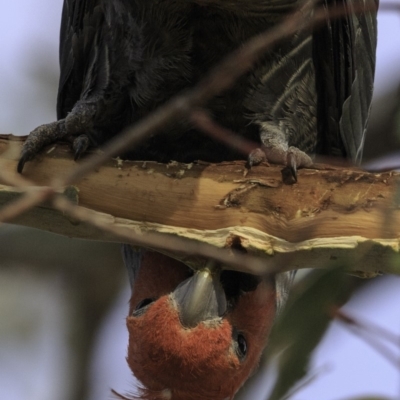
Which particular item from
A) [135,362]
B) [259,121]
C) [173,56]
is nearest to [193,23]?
[173,56]

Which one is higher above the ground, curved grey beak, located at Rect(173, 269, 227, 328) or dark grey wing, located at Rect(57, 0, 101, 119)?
dark grey wing, located at Rect(57, 0, 101, 119)

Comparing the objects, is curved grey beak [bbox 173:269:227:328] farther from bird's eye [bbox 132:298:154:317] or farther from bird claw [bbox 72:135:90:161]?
bird claw [bbox 72:135:90:161]

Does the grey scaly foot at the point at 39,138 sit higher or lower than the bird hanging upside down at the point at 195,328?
higher

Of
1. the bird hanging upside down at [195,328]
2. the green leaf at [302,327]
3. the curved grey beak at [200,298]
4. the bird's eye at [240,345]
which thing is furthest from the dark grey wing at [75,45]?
the green leaf at [302,327]

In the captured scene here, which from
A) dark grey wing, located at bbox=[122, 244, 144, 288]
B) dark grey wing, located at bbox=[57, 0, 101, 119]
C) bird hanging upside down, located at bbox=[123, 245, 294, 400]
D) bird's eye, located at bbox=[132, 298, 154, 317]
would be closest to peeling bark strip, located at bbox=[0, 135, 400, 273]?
bird hanging upside down, located at bbox=[123, 245, 294, 400]

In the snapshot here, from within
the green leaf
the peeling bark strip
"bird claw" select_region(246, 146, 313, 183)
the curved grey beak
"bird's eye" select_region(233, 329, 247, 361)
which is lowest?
the green leaf

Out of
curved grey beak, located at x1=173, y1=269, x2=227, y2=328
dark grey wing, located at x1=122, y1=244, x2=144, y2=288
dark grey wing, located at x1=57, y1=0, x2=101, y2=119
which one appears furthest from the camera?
dark grey wing, located at x1=57, y1=0, x2=101, y2=119

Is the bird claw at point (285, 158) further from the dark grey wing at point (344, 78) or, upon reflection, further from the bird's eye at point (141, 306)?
the bird's eye at point (141, 306)
